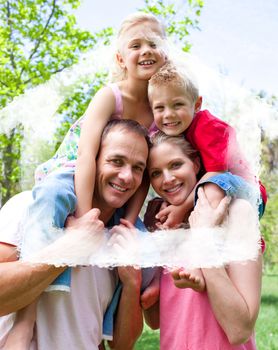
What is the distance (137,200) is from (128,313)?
0.31 m

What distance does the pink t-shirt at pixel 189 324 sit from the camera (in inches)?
61.6

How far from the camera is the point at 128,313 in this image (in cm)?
176

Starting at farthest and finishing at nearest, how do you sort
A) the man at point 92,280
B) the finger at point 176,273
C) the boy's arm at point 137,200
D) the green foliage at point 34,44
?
the green foliage at point 34,44
the boy's arm at point 137,200
the man at point 92,280
the finger at point 176,273

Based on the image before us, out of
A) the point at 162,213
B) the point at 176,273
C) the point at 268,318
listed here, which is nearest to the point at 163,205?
the point at 162,213

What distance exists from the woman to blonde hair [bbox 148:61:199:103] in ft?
0.37

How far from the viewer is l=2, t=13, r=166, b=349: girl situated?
1482 mm

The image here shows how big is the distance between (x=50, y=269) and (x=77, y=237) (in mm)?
106

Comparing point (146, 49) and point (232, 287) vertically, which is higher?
point (146, 49)

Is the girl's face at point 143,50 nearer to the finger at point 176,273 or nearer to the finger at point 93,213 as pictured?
the finger at point 93,213

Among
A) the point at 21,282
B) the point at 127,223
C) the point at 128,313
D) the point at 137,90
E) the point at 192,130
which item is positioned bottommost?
the point at 128,313

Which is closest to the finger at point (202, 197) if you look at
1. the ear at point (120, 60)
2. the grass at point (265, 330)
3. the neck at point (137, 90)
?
the neck at point (137, 90)

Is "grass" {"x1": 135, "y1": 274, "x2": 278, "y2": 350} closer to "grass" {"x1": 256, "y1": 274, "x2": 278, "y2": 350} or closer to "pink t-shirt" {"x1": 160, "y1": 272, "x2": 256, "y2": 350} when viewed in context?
"grass" {"x1": 256, "y1": 274, "x2": 278, "y2": 350}

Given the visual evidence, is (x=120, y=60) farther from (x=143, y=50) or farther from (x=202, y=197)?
(x=202, y=197)

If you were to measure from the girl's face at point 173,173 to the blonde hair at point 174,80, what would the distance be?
13cm
